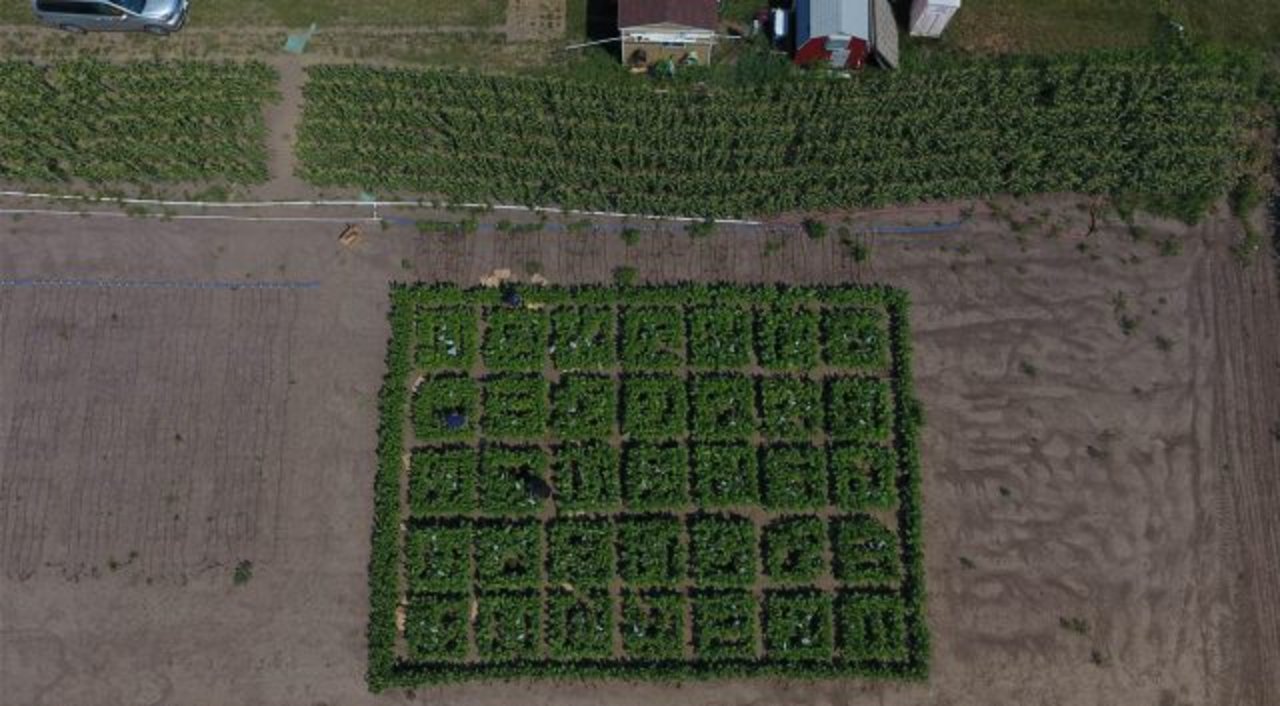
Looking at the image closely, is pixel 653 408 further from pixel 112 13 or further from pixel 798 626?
pixel 112 13

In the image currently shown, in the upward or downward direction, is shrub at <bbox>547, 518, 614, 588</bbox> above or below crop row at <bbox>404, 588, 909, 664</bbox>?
above

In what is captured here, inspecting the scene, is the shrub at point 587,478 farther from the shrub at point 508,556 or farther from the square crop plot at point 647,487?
the shrub at point 508,556

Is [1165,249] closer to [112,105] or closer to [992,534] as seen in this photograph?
[992,534]

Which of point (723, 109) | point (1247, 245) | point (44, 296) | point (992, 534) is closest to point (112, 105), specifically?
point (44, 296)

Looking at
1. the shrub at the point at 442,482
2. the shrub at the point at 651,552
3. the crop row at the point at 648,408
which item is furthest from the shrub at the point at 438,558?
the shrub at the point at 651,552

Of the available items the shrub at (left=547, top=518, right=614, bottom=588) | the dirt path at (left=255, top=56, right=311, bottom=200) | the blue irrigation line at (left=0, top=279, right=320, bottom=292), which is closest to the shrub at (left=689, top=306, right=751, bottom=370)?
the shrub at (left=547, top=518, right=614, bottom=588)

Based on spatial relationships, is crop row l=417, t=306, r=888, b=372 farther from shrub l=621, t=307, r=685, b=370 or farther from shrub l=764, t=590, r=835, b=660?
shrub l=764, t=590, r=835, b=660
